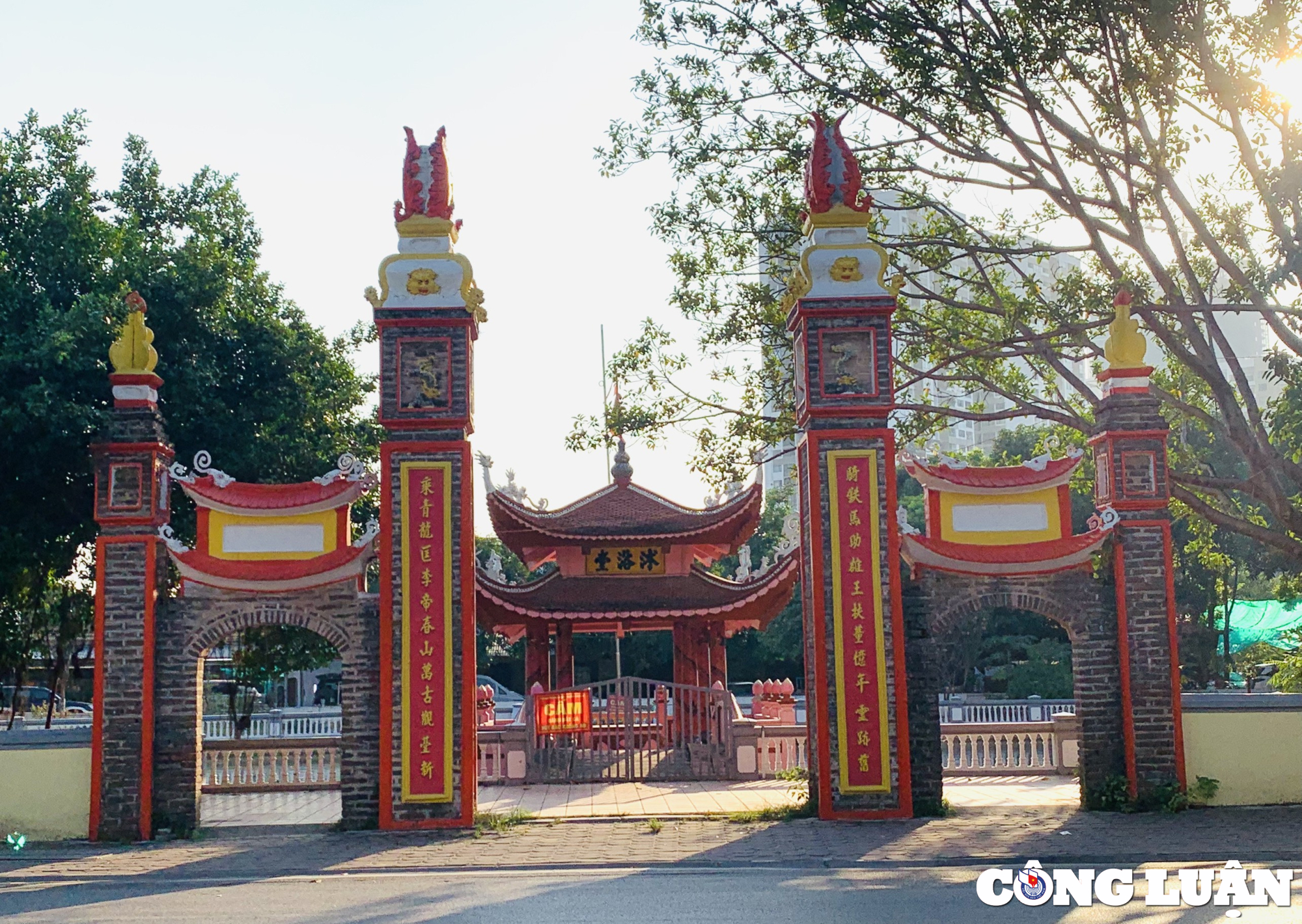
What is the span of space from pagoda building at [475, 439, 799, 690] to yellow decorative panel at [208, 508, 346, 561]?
6.93 metres

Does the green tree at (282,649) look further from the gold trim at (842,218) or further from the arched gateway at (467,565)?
the gold trim at (842,218)

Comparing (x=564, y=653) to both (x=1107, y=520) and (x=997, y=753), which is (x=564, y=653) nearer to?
(x=997, y=753)

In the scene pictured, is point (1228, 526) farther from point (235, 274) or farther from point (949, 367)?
point (235, 274)

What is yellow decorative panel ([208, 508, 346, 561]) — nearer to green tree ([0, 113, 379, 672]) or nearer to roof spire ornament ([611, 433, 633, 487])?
green tree ([0, 113, 379, 672])

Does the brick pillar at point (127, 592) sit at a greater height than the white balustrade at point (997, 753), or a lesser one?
greater

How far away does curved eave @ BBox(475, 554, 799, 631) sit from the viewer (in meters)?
17.9

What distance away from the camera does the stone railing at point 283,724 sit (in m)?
21.7

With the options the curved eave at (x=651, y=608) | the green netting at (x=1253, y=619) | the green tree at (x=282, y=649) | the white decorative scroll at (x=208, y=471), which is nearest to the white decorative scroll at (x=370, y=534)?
the white decorative scroll at (x=208, y=471)

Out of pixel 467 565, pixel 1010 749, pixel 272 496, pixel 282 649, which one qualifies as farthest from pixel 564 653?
pixel 272 496

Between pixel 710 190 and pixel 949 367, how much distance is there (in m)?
3.64

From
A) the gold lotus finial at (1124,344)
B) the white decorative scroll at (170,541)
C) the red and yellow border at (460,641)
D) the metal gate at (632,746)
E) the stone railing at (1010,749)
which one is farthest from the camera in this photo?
the metal gate at (632,746)

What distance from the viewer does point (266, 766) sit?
1508cm

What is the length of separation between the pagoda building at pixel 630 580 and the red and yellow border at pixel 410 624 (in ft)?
23.1

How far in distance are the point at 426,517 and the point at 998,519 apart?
16.0 ft
